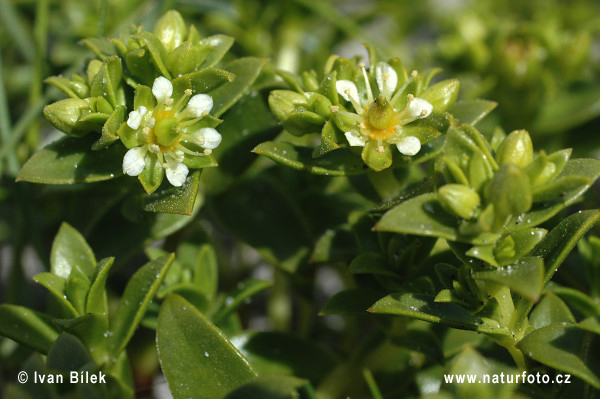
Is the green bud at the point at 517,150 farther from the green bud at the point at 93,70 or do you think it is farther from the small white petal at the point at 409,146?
the green bud at the point at 93,70

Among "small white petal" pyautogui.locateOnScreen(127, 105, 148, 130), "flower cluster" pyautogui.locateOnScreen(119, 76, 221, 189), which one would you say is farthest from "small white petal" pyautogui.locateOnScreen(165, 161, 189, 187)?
"small white petal" pyautogui.locateOnScreen(127, 105, 148, 130)

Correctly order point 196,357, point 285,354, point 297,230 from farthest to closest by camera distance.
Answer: point 297,230 < point 285,354 < point 196,357

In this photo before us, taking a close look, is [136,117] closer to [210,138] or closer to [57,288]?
[210,138]

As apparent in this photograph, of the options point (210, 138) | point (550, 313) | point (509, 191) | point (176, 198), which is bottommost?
point (550, 313)

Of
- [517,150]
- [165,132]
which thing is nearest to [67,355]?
[165,132]

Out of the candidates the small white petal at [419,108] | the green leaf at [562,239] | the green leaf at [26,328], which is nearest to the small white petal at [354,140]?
the small white petal at [419,108]

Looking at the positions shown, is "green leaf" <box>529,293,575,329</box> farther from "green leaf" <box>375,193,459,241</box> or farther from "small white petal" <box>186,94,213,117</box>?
"small white petal" <box>186,94,213,117</box>
